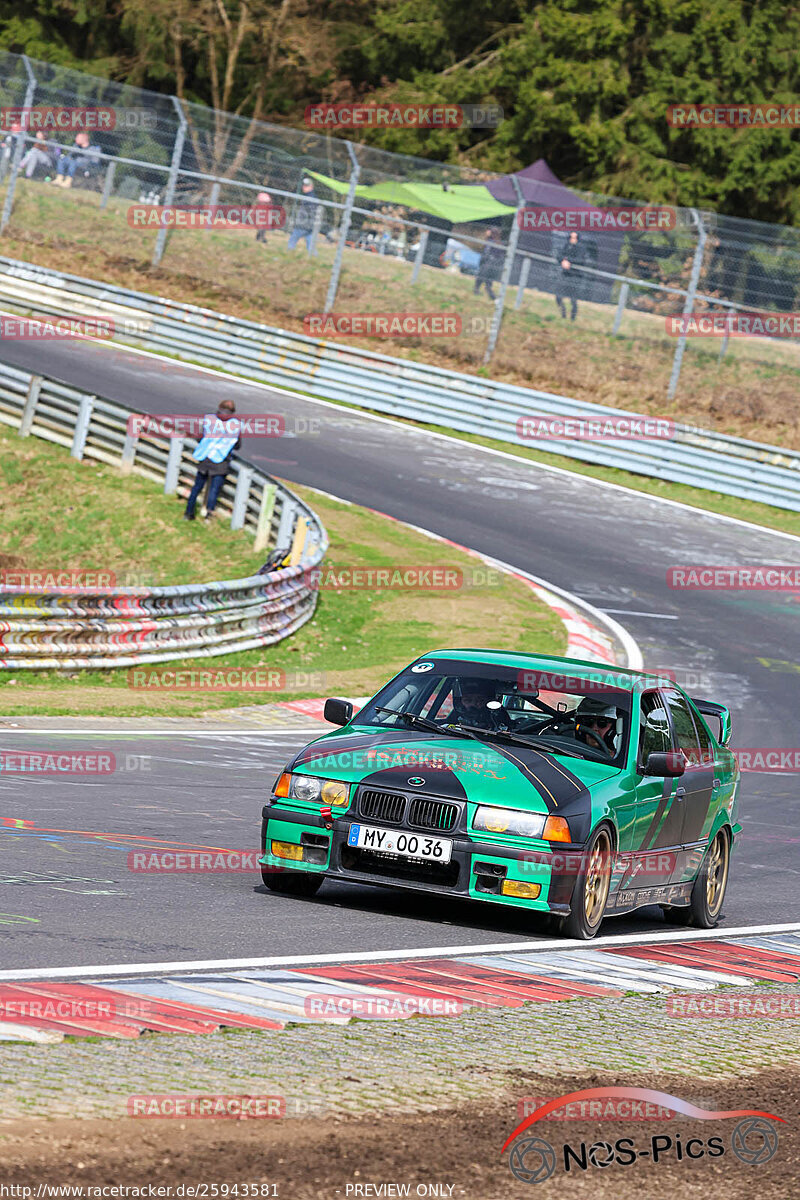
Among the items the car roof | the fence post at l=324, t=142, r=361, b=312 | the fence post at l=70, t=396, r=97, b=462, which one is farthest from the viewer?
the fence post at l=324, t=142, r=361, b=312

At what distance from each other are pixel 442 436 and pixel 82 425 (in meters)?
8.54

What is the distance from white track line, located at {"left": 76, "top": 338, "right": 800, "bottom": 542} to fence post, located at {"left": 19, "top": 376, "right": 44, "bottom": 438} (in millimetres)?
6727

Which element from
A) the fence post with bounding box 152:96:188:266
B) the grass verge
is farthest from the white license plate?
the fence post with bounding box 152:96:188:266

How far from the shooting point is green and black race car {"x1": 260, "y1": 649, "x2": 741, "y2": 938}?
27.0 feet

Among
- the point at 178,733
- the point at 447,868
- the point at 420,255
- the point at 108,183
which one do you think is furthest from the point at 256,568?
the point at 108,183

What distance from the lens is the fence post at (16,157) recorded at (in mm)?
34500

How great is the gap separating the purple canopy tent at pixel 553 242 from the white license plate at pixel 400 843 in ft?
84.0

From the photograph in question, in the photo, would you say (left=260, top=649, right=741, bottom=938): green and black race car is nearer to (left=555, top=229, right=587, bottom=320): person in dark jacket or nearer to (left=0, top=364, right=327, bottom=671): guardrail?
(left=0, top=364, right=327, bottom=671): guardrail

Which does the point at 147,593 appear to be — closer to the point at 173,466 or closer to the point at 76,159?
the point at 173,466

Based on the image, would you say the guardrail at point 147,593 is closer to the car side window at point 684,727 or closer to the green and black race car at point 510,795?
the green and black race car at point 510,795

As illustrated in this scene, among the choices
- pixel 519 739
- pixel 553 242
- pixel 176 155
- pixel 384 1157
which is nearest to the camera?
pixel 384 1157

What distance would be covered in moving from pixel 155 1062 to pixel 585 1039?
6.15 ft

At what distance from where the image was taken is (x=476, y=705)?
9133mm

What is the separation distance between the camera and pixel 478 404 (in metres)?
33.0
